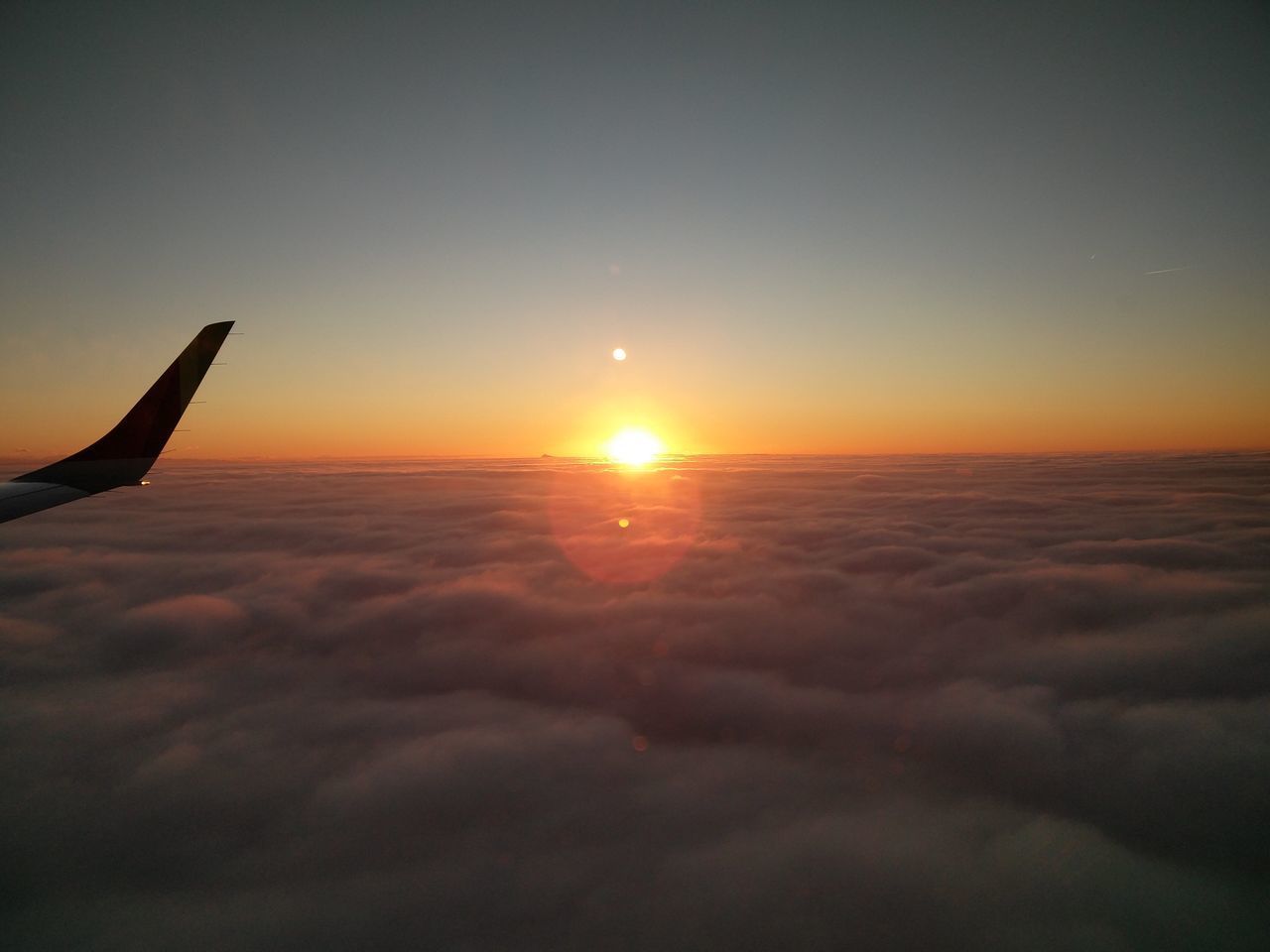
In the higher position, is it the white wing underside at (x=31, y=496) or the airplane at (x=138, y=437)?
the airplane at (x=138, y=437)

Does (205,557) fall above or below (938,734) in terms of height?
above

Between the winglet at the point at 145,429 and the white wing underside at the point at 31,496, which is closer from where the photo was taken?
the white wing underside at the point at 31,496

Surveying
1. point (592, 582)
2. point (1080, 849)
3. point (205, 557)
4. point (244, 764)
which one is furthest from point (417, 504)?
point (1080, 849)

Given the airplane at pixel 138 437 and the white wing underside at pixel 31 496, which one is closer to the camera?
the white wing underside at pixel 31 496

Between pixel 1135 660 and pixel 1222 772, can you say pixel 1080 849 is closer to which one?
pixel 1222 772

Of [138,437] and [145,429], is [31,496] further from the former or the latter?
[145,429]

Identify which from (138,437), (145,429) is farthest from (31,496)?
(145,429)

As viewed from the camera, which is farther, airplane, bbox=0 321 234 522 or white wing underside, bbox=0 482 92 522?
airplane, bbox=0 321 234 522

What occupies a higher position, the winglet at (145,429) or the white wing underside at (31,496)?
the winglet at (145,429)
